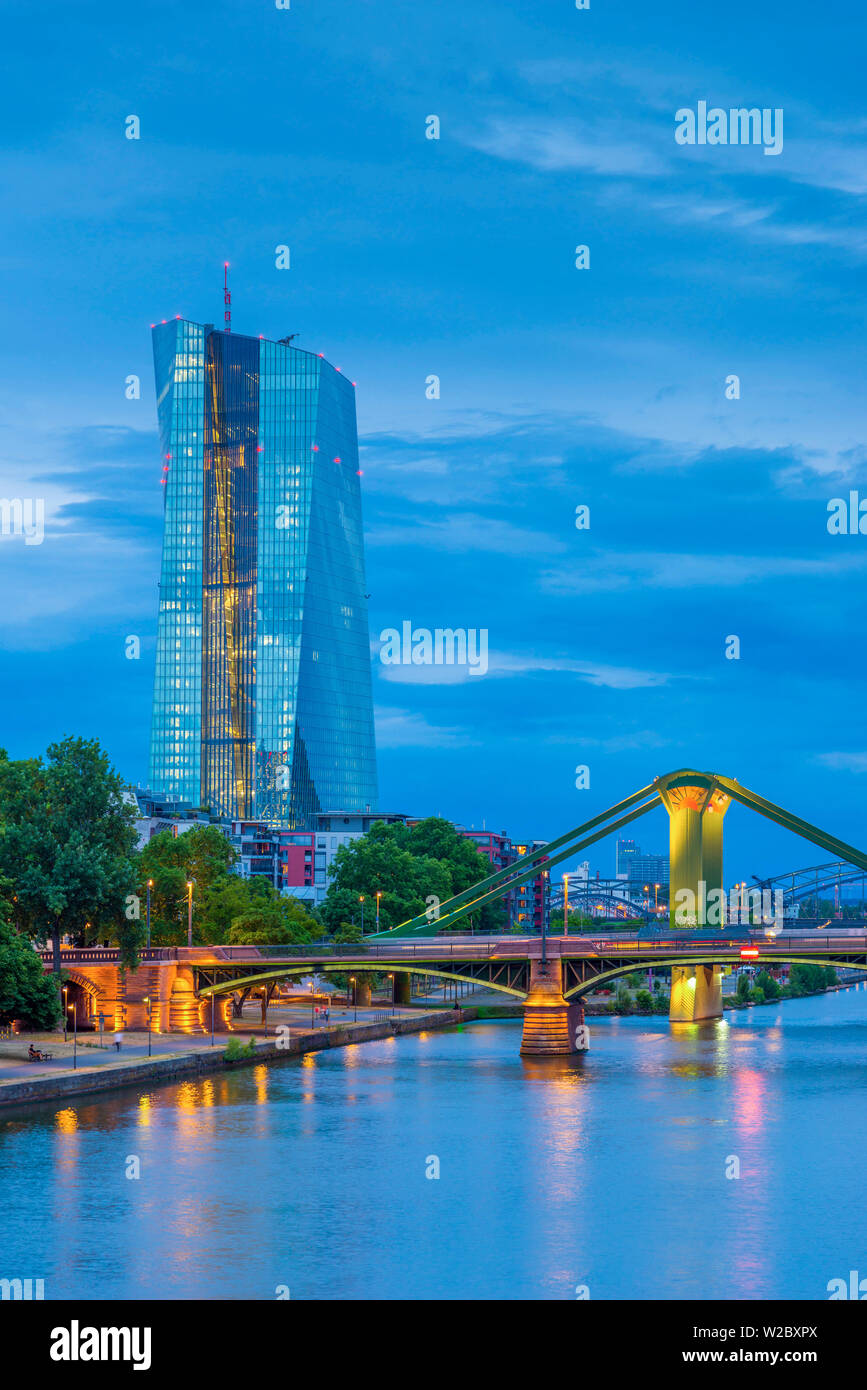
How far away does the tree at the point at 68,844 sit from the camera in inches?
3553

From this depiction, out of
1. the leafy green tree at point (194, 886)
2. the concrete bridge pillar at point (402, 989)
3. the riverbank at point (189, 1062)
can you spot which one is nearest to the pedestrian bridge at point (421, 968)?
the riverbank at point (189, 1062)

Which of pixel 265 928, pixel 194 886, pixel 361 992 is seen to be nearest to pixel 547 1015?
pixel 265 928

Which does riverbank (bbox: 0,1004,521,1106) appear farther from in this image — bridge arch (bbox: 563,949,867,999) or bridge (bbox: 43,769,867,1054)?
bridge arch (bbox: 563,949,867,999)

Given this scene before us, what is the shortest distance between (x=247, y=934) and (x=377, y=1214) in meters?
65.8

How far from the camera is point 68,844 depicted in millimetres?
91125

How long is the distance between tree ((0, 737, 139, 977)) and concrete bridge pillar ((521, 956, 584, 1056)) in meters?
22.8

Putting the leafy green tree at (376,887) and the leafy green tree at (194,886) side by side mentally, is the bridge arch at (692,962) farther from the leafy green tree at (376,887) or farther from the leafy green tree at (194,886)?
the leafy green tree at (376,887)

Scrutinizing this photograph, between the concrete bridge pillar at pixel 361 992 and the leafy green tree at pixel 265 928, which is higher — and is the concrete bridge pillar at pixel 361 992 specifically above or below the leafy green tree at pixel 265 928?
below

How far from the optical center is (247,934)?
390 feet

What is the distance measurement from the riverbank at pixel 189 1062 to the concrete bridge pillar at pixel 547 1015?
12446mm

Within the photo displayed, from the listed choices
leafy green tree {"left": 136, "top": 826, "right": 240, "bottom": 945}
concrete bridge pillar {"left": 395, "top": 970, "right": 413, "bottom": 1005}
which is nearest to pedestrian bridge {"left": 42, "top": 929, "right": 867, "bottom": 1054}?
leafy green tree {"left": 136, "top": 826, "right": 240, "bottom": 945}

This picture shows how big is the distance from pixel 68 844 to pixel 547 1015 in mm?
29057
